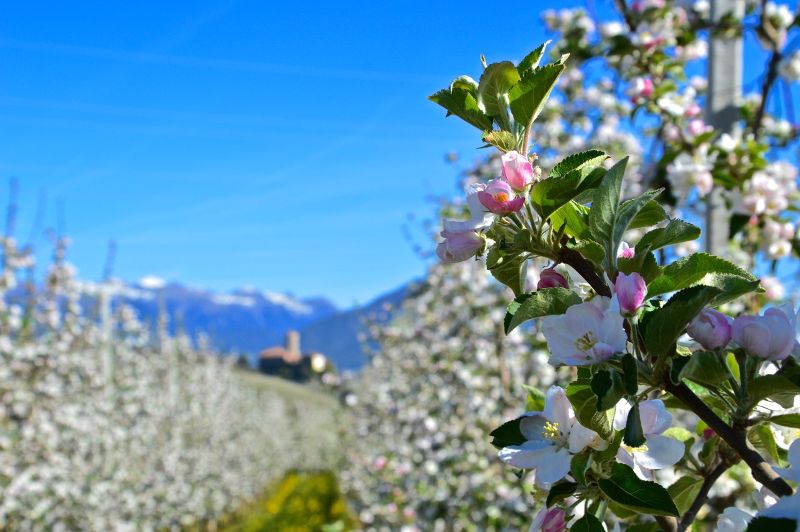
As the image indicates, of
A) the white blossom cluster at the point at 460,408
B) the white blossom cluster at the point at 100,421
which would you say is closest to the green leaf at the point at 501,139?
the white blossom cluster at the point at 460,408

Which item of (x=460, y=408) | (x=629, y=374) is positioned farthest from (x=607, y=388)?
(x=460, y=408)

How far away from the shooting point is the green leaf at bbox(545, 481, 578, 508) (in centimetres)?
69

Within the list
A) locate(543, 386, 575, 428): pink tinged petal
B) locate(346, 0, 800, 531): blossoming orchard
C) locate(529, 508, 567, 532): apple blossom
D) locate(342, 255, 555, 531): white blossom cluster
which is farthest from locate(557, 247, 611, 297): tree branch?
locate(342, 255, 555, 531): white blossom cluster

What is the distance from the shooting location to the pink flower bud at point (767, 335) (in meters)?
0.62

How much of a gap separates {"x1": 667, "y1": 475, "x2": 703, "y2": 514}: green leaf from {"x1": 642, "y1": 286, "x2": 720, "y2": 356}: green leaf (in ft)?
0.82

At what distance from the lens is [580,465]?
69cm

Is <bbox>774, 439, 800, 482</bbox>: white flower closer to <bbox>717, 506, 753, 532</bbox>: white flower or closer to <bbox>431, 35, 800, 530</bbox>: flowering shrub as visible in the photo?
<bbox>431, 35, 800, 530</bbox>: flowering shrub

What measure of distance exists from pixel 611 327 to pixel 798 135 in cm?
240

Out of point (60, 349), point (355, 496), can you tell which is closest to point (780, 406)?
point (60, 349)

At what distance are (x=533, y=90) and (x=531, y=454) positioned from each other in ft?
1.10

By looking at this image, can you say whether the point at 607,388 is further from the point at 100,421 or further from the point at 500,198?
the point at 100,421

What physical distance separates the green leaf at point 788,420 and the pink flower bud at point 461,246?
303mm

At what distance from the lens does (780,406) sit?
702 mm

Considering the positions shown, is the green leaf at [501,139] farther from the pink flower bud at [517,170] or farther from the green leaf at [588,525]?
the green leaf at [588,525]
